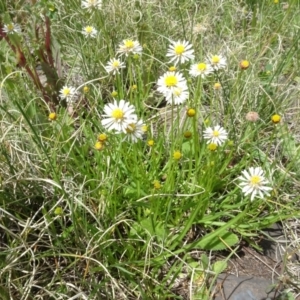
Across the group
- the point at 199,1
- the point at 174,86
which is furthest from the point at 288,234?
the point at 199,1

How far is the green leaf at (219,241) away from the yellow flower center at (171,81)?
42cm

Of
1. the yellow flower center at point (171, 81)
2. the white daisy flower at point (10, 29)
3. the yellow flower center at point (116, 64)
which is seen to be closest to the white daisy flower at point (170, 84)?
the yellow flower center at point (171, 81)

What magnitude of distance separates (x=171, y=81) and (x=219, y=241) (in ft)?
1.48

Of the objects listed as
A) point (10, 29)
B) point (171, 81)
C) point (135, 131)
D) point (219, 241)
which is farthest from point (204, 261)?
point (10, 29)

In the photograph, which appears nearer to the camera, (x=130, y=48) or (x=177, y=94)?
(x=177, y=94)

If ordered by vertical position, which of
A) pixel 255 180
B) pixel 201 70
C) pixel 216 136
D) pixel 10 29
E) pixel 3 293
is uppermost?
pixel 10 29

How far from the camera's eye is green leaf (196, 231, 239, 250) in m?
1.21

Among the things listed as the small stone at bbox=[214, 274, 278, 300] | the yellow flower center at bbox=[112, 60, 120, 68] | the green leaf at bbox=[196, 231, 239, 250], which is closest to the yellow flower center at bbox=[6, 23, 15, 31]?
the yellow flower center at bbox=[112, 60, 120, 68]

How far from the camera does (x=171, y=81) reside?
119cm

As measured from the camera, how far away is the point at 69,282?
45.0 inches

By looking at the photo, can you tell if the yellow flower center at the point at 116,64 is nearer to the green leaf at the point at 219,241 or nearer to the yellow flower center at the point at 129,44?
the yellow flower center at the point at 129,44

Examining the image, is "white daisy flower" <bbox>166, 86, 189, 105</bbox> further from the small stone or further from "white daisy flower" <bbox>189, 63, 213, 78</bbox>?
the small stone

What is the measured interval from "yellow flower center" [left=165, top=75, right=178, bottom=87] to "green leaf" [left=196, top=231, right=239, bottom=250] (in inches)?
16.6

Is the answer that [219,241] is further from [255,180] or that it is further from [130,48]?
[130,48]
